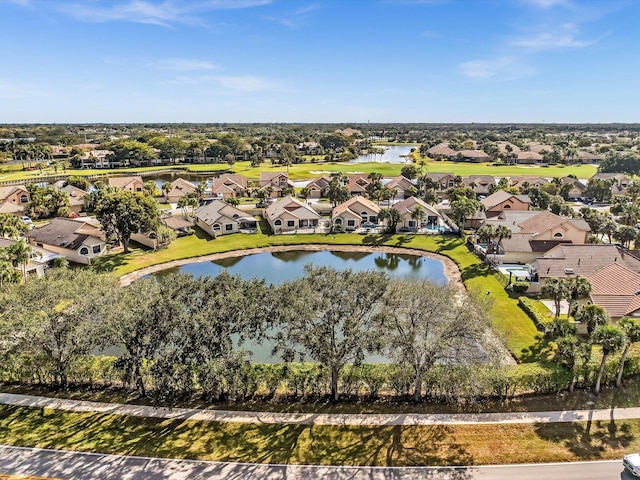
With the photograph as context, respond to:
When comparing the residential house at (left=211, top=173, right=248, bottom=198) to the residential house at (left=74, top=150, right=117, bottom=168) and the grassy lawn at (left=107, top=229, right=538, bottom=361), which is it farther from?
the residential house at (left=74, top=150, right=117, bottom=168)

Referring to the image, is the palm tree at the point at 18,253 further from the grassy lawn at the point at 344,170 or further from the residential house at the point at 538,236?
the grassy lawn at the point at 344,170

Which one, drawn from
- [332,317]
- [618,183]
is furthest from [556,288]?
[618,183]

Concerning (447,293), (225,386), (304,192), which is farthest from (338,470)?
(304,192)

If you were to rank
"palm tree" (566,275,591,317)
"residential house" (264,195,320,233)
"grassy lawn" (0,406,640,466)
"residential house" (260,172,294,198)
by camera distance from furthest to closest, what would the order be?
"residential house" (260,172,294,198) → "residential house" (264,195,320,233) → "palm tree" (566,275,591,317) → "grassy lawn" (0,406,640,466)

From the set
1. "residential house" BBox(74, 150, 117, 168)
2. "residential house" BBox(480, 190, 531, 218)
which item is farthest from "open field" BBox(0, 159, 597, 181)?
"residential house" BBox(480, 190, 531, 218)

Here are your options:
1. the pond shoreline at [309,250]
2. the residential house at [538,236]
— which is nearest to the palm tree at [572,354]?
the pond shoreline at [309,250]

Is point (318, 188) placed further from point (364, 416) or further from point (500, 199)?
point (364, 416)
